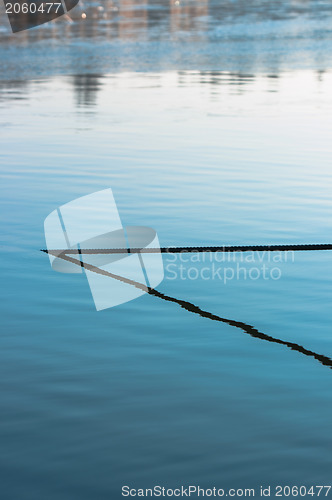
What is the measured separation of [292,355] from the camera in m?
6.31

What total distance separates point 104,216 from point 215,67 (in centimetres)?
2035

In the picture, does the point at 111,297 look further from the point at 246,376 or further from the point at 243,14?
the point at 243,14

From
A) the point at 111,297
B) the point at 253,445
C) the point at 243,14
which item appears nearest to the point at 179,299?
the point at 111,297

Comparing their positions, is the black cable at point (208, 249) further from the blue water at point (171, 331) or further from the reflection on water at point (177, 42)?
the reflection on water at point (177, 42)

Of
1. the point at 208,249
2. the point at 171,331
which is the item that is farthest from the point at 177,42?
the point at 171,331

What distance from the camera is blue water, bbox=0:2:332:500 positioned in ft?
16.0

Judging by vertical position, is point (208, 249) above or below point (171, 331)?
below

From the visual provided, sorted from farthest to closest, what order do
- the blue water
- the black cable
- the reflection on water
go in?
the reflection on water
the black cable
the blue water

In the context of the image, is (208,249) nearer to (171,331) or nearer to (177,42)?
(171,331)

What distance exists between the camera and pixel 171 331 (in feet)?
22.2

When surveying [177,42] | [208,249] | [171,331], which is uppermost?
[171,331]

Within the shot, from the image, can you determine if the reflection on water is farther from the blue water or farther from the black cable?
the black cable

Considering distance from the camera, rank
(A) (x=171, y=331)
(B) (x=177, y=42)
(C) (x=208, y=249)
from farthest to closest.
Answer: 1. (B) (x=177, y=42)
2. (C) (x=208, y=249)
3. (A) (x=171, y=331)

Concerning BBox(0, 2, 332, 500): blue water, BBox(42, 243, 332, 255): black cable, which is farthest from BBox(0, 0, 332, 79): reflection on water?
BBox(42, 243, 332, 255): black cable
